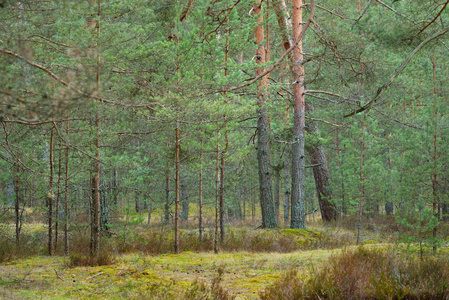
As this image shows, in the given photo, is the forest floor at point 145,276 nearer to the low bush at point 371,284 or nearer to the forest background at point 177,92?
the low bush at point 371,284

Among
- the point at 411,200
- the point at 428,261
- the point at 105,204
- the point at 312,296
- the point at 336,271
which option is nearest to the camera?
the point at 312,296

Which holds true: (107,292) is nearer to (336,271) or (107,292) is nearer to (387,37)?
(336,271)

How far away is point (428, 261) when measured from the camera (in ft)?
19.2

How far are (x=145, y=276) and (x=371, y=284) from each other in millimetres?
3596

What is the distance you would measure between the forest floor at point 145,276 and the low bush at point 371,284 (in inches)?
24.0

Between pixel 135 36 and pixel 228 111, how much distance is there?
101 inches

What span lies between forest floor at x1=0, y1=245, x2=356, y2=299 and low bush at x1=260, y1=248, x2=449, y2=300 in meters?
0.61

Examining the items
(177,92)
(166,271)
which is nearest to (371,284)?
(166,271)

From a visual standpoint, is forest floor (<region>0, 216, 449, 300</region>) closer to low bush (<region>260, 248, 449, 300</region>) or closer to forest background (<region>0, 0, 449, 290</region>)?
low bush (<region>260, 248, 449, 300</region>)

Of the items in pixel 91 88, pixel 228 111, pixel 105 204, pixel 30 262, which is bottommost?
pixel 30 262

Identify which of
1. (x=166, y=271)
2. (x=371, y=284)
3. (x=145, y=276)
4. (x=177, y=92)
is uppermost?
(x=177, y=92)

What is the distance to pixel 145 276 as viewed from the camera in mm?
6398

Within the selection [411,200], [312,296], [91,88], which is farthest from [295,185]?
[91,88]

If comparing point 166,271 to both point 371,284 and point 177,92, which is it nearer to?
point 177,92
